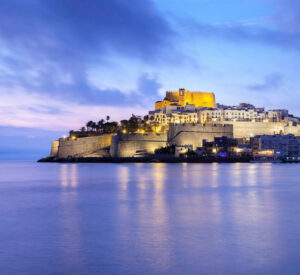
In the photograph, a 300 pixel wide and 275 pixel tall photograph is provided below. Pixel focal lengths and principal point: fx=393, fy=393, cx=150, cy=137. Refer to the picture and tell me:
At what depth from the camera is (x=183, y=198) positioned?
372 inches

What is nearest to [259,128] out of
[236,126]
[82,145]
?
[236,126]

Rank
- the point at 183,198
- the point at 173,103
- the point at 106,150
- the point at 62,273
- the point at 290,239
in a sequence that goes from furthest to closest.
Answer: the point at 173,103, the point at 106,150, the point at 183,198, the point at 290,239, the point at 62,273

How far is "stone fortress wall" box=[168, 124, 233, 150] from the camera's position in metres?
36.7

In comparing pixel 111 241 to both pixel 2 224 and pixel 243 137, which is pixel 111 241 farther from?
pixel 243 137

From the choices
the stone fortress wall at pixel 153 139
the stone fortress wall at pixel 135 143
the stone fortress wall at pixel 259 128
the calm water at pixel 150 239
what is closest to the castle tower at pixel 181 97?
the stone fortress wall at pixel 259 128

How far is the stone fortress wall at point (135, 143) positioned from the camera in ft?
120

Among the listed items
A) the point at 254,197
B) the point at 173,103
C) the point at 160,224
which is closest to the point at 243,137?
the point at 173,103

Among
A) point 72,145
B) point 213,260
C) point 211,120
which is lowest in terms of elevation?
point 213,260

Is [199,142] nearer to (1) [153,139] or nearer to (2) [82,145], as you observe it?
(1) [153,139]

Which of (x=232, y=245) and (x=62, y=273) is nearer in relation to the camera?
(x=62, y=273)

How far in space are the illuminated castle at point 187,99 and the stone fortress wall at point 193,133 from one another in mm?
14505

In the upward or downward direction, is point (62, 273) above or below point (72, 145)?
below

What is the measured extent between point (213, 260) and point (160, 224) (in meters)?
2.04

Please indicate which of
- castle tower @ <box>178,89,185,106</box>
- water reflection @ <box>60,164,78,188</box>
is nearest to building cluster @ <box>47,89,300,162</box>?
castle tower @ <box>178,89,185,106</box>
